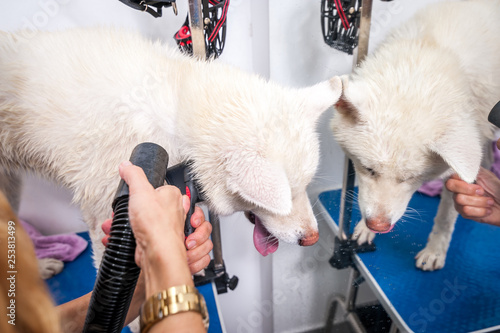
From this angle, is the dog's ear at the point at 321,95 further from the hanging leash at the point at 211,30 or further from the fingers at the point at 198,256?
the fingers at the point at 198,256

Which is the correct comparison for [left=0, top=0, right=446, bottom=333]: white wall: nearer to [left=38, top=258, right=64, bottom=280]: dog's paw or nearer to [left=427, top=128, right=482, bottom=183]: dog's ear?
[left=38, top=258, right=64, bottom=280]: dog's paw

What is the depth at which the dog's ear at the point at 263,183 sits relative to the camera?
0.72m

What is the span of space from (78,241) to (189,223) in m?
0.92

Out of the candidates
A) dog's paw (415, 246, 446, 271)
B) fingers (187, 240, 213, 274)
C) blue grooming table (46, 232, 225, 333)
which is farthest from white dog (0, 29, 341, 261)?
dog's paw (415, 246, 446, 271)

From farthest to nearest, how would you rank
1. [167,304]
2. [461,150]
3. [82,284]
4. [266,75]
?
[82,284], [266,75], [461,150], [167,304]

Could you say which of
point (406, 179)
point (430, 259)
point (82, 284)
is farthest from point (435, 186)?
point (82, 284)

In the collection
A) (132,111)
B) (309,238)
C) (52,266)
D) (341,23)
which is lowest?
(52,266)

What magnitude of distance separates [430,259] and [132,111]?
1375 mm

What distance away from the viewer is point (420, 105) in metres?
1.00

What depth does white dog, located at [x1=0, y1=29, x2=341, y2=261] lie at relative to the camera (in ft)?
2.76

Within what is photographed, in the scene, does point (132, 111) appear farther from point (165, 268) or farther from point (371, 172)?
point (371, 172)

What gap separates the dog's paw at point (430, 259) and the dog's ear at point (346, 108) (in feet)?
2.54

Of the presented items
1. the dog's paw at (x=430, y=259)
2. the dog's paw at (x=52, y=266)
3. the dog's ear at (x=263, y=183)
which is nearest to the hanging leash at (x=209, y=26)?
the dog's ear at (x=263, y=183)

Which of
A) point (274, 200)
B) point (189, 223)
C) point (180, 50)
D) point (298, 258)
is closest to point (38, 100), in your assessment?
point (180, 50)
